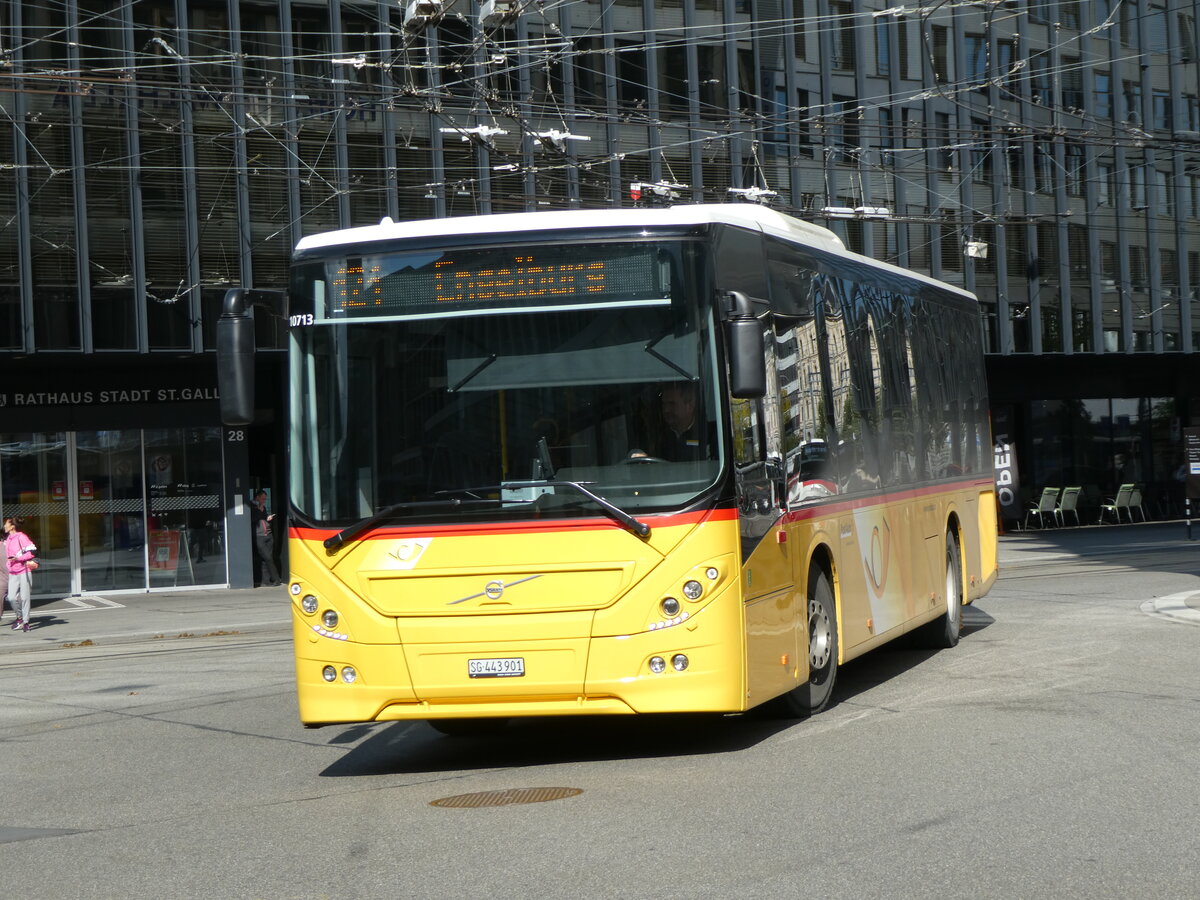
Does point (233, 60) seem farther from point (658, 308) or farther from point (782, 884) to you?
point (782, 884)

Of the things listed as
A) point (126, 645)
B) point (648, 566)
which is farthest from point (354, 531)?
point (126, 645)

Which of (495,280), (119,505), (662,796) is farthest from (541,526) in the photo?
(119,505)

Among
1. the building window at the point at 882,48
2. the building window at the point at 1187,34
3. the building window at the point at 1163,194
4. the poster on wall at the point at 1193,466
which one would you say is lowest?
the poster on wall at the point at 1193,466

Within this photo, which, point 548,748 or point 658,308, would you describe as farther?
point 548,748

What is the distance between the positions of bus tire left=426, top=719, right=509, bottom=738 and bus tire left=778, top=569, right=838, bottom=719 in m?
1.96

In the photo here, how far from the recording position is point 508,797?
26.2 feet

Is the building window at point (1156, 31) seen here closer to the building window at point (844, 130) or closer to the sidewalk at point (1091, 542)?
the building window at point (844, 130)

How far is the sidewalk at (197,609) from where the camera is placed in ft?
73.3

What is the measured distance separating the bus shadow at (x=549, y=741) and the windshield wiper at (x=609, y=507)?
1.45m

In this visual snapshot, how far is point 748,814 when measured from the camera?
23.7 ft

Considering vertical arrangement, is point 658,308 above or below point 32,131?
below

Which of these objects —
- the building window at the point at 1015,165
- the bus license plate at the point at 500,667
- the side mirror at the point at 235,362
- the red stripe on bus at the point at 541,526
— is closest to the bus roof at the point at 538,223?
the side mirror at the point at 235,362

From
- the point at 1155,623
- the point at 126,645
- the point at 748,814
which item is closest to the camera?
the point at 748,814

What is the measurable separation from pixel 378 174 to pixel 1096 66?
64.8 ft
